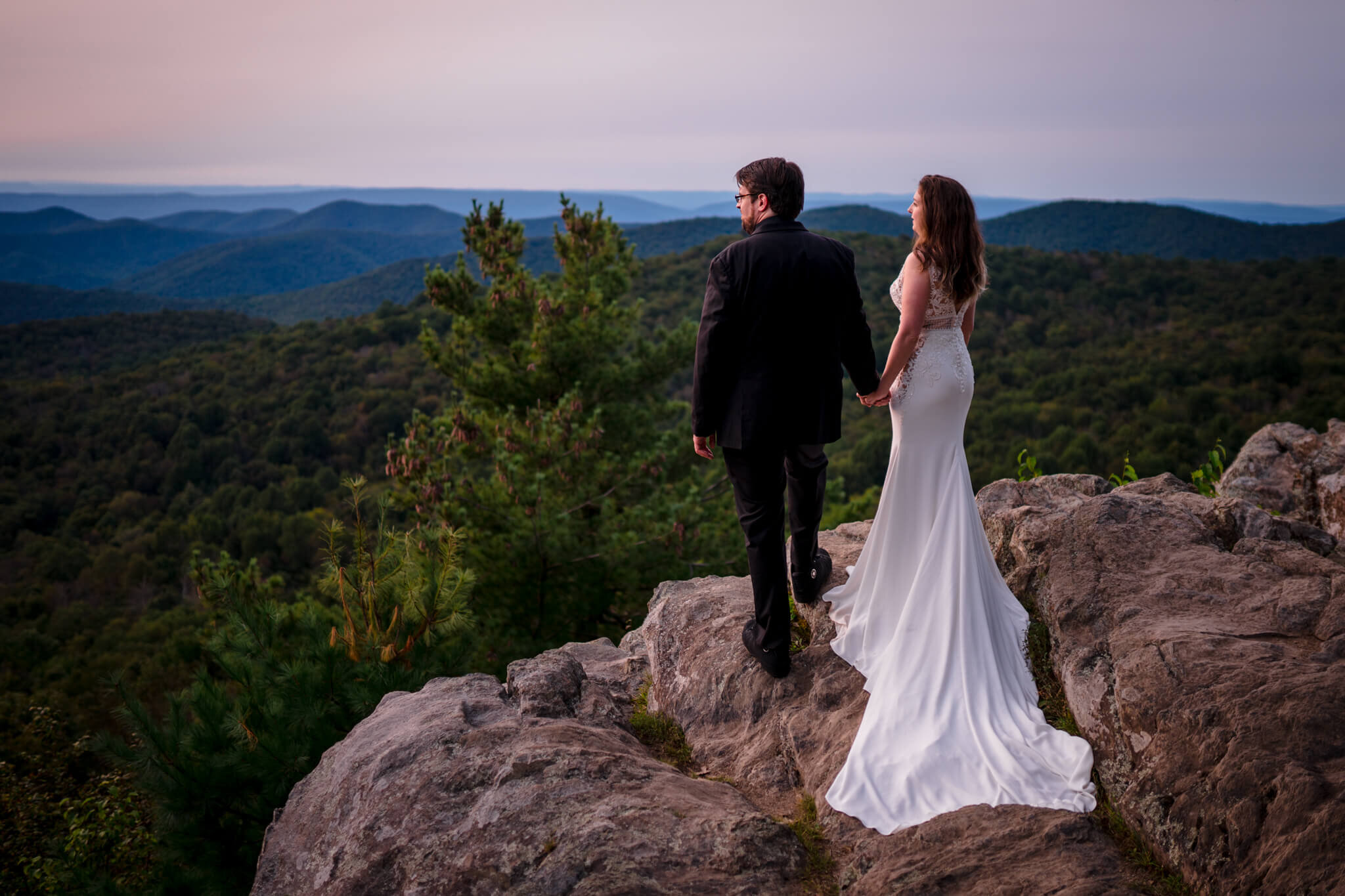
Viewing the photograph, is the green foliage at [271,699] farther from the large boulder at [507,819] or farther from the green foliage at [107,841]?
the green foliage at [107,841]

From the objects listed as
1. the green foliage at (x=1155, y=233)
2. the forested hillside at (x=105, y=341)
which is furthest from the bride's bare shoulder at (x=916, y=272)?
the green foliage at (x=1155, y=233)

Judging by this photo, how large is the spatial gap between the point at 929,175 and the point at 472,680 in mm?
3292

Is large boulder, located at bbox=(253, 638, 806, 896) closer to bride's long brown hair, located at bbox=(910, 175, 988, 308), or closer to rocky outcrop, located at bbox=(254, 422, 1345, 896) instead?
rocky outcrop, located at bbox=(254, 422, 1345, 896)

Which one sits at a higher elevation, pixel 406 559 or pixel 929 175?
pixel 929 175

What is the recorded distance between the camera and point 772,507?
11.3 ft

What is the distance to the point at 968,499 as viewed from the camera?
134 inches

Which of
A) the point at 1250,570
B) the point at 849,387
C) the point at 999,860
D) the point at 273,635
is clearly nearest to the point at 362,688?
the point at 273,635

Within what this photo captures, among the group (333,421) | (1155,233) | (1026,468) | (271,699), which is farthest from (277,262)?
(1026,468)

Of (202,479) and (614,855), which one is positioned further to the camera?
(202,479)

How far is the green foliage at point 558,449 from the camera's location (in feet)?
29.6

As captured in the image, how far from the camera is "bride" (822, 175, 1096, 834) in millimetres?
2746

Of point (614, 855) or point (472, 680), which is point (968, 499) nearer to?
point (614, 855)

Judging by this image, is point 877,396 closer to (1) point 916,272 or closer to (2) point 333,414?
(1) point 916,272

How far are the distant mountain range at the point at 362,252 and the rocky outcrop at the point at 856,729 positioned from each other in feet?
116
